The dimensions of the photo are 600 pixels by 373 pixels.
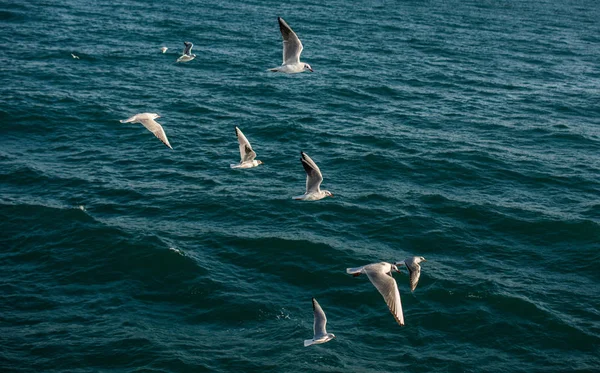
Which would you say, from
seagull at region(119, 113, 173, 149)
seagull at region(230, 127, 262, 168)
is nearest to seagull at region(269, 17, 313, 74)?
seagull at region(230, 127, 262, 168)

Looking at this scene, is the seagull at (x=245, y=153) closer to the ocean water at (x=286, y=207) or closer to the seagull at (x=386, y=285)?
the ocean water at (x=286, y=207)

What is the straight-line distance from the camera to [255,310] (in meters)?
35.2

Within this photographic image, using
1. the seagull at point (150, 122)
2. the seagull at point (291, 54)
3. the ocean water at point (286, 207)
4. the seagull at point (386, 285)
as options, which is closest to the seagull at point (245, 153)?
the seagull at point (291, 54)

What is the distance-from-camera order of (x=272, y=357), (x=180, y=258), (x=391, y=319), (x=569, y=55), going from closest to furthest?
1. (x=272, y=357)
2. (x=391, y=319)
3. (x=180, y=258)
4. (x=569, y=55)

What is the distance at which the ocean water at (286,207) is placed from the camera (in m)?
33.4

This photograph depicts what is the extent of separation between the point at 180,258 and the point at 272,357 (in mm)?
9949

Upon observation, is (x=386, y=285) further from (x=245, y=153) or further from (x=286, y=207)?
(x=286, y=207)

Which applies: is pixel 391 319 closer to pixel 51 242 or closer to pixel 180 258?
pixel 180 258

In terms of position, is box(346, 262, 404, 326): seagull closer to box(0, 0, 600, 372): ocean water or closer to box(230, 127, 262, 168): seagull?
box(0, 0, 600, 372): ocean water

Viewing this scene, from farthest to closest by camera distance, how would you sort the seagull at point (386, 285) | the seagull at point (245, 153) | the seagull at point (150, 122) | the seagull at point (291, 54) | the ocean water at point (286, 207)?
the seagull at point (150, 122)
the ocean water at point (286, 207)
the seagull at point (245, 153)
the seagull at point (291, 54)
the seagull at point (386, 285)

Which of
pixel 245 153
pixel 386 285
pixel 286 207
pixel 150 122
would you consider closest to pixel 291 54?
pixel 245 153

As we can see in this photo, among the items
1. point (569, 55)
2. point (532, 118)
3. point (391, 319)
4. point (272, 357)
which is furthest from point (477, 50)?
point (272, 357)

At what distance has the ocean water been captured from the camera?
3341 centimetres

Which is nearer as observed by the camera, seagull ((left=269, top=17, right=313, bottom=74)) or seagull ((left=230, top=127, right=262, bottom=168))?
seagull ((left=269, top=17, right=313, bottom=74))
